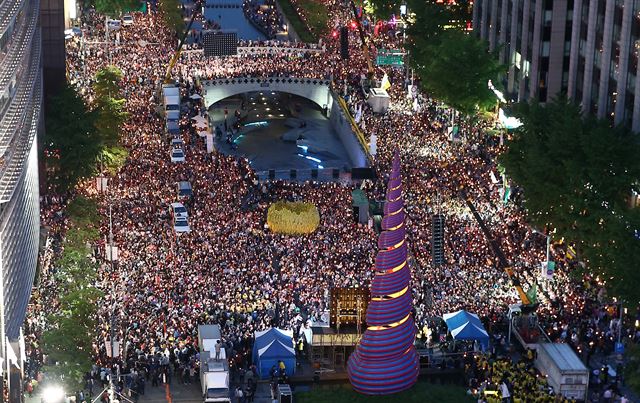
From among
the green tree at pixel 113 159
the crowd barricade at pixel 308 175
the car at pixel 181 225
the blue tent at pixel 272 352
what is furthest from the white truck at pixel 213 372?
the crowd barricade at pixel 308 175

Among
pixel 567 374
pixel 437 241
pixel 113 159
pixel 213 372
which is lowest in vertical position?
pixel 213 372

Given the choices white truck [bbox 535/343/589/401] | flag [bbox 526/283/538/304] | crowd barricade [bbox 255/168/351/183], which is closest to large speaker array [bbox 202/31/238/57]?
crowd barricade [bbox 255/168/351/183]

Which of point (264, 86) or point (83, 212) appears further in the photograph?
point (264, 86)

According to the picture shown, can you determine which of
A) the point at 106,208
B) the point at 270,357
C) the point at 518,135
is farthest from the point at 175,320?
the point at 518,135

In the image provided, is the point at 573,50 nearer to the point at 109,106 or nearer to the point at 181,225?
the point at 181,225

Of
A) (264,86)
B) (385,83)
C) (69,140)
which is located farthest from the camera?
(264,86)

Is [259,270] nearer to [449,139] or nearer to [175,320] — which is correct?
[175,320]

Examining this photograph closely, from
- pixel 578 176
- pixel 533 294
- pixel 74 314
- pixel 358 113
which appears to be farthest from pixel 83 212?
pixel 358 113
